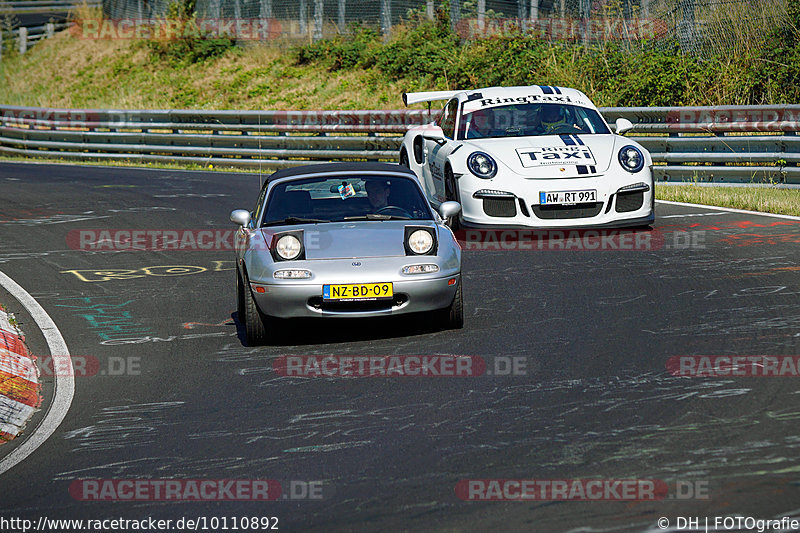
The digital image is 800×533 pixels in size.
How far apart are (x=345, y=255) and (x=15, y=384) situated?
7.73ft

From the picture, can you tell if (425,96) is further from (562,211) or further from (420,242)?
(420,242)

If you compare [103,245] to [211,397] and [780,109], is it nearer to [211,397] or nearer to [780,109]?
[211,397]

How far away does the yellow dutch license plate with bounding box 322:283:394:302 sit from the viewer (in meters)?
7.83

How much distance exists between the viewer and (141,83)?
3756 centimetres

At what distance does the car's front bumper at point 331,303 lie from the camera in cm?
784

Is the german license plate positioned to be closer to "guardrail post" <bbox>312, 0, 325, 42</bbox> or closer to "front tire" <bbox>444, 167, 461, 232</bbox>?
"front tire" <bbox>444, 167, 461, 232</bbox>

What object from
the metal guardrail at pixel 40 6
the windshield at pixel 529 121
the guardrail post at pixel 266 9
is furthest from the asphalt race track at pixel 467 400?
the metal guardrail at pixel 40 6

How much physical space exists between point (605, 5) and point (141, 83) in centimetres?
1895

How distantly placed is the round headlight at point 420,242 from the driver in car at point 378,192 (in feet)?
2.23

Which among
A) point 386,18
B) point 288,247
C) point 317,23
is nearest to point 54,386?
point 288,247

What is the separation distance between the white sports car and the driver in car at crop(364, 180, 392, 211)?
120 inches

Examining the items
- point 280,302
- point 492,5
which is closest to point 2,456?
point 280,302

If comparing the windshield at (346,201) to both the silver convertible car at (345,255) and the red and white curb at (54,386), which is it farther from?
the red and white curb at (54,386)

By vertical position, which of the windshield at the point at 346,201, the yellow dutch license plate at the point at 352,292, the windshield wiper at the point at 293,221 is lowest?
the yellow dutch license plate at the point at 352,292
